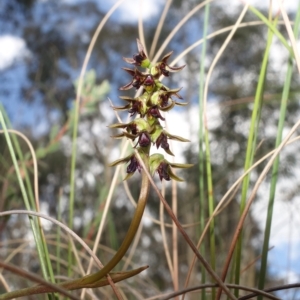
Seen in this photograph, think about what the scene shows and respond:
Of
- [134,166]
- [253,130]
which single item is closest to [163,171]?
[134,166]

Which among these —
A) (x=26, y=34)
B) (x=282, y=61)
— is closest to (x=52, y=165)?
(x=26, y=34)

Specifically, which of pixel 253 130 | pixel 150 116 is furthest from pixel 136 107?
pixel 253 130

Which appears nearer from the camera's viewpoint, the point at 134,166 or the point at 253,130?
the point at 134,166

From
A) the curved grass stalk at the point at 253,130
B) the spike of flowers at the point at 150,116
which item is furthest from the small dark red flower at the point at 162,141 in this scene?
the curved grass stalk at the point at 253,130

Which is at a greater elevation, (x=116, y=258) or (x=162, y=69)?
(x=162, y=69)

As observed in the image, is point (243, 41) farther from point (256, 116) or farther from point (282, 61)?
point (256, 116)

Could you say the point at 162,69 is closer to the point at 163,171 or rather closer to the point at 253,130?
the point at 163,171

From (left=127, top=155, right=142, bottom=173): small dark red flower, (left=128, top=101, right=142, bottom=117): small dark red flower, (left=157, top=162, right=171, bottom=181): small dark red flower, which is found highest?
(left=128, top=101, right=142, bottom=117): small dark red flower

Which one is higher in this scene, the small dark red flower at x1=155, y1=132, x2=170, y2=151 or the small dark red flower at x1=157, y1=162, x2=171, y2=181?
the small dark red flower at x1=155, y1=132, x2=170, y2=151

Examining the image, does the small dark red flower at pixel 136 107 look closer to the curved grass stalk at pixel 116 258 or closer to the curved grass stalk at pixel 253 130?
the curved grass stalk at pixel 116 258

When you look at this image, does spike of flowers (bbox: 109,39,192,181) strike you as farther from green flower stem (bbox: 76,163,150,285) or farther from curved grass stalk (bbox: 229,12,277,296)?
curved grass stalk (bbox: 229,12,277,296)

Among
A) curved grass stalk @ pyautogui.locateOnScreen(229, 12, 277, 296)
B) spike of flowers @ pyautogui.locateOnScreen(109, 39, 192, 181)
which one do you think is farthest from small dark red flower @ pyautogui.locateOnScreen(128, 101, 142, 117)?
curved grass stalk @ pyautogui.locateOnScreen(229, 12, 277, 296)
